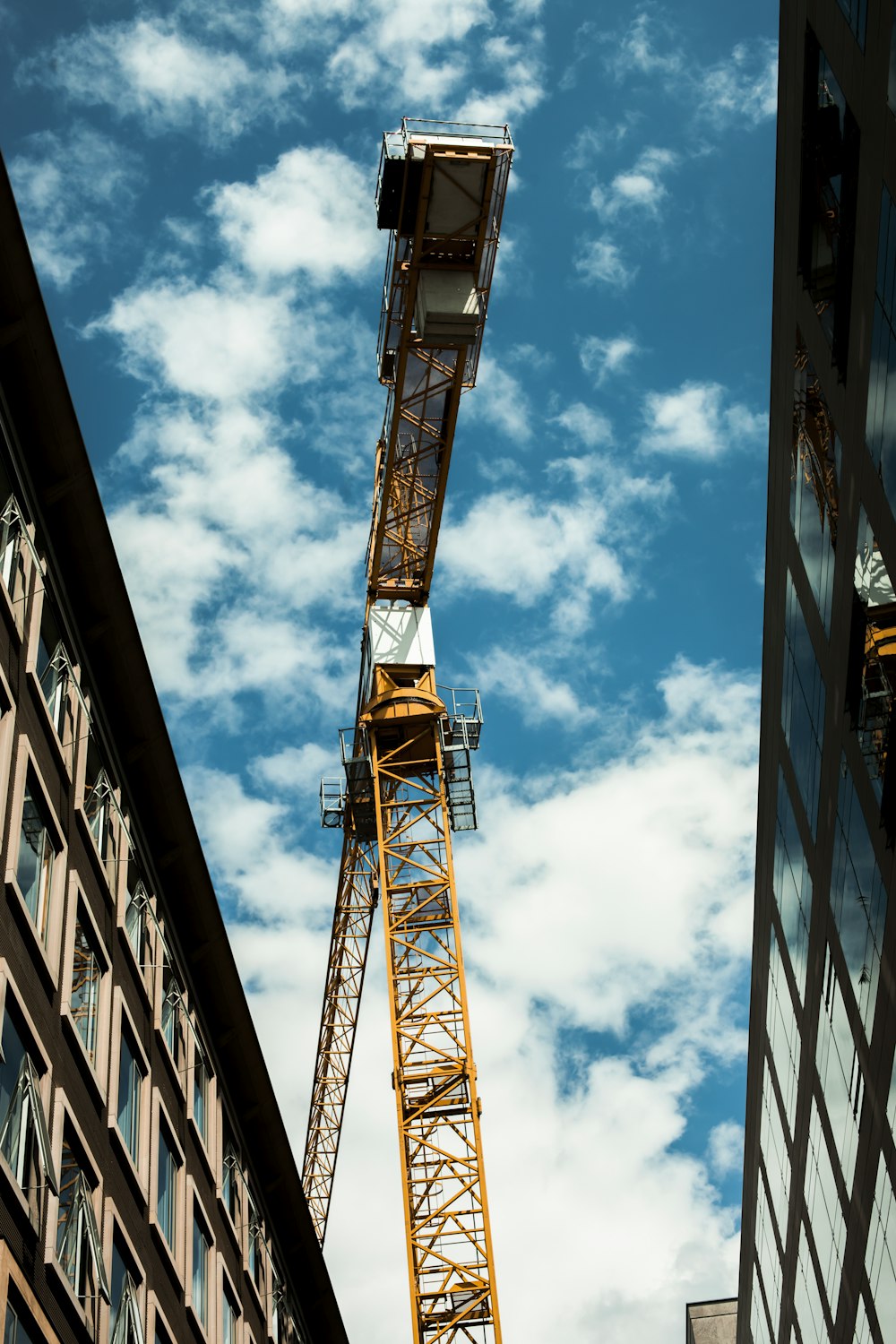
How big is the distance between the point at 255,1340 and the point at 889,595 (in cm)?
2152

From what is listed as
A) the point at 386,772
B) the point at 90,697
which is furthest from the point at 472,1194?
the point at 90,697

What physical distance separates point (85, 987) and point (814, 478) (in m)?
18.2

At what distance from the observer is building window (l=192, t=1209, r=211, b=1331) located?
30281 millimetres

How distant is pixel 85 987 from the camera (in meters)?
25.1

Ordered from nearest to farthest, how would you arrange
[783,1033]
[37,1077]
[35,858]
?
[37,1077]
[35,858]
[783,1033]

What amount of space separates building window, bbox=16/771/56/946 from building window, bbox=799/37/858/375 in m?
17.1

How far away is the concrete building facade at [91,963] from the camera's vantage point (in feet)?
69.9

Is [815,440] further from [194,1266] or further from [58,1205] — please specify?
[58,1205]

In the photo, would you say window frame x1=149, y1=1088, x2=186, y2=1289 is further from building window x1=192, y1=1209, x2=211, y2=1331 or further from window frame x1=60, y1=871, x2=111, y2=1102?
window frame x1=60, y1=871, x2=111, y2=1102

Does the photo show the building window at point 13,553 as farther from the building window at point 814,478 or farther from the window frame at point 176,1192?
the building window at point 814,478

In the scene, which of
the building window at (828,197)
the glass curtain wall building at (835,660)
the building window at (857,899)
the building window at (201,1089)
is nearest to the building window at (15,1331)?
the building window at (201,1089)

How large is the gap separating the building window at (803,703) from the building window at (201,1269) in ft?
53.3

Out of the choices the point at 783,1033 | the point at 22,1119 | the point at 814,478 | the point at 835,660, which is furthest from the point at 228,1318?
the point at 814,478

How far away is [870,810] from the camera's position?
1236 inches
